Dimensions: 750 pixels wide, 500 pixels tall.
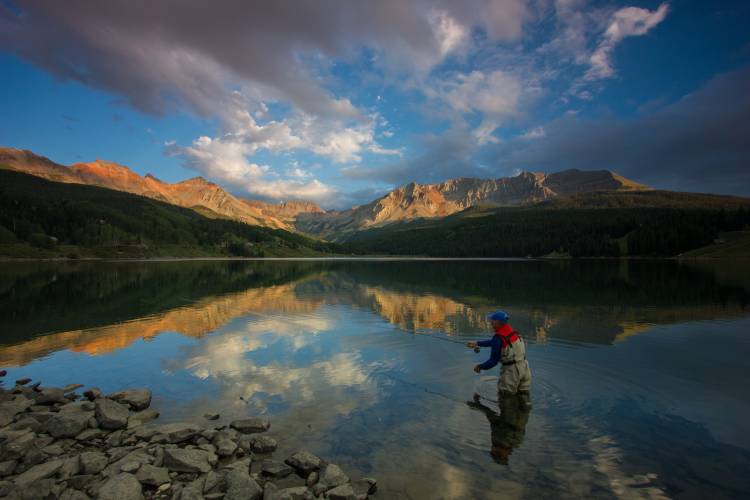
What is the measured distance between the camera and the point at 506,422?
16.4m

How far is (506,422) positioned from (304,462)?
8.40m

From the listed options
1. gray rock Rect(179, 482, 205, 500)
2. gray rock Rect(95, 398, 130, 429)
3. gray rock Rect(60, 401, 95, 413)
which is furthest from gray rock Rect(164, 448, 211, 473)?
gray rock Rect(60, 401, 95, 413)

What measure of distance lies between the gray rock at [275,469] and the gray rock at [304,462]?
206mm

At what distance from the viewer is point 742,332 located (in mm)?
33844

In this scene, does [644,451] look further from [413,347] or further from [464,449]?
[413,347]

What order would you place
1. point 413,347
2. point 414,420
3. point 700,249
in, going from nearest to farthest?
point 414,420, point 413,347, point 700,249

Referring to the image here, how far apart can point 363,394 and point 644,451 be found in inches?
460

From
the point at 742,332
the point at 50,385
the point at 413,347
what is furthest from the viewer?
the point at 742,332

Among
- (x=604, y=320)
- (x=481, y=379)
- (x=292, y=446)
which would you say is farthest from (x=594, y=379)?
(x=604, y=320)

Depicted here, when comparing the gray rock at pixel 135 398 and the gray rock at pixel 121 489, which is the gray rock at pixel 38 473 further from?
the gray rock at pixel 135 398

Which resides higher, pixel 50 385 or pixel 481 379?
pixel 481 379

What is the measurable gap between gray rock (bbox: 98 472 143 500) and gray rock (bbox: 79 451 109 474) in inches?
57.8

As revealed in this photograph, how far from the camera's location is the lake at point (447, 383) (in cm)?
1297

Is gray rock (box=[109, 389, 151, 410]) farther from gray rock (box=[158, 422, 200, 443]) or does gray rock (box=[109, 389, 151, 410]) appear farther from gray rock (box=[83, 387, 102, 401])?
gray rock (box=[158, 422, 200, 443])
